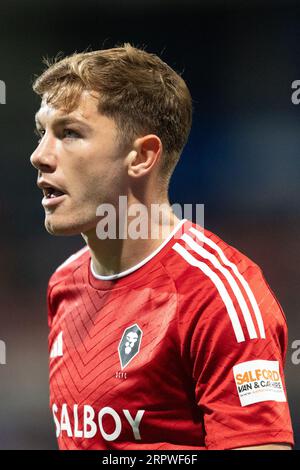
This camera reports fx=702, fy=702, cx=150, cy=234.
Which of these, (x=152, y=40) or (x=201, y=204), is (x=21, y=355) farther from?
(x=152, y=40)

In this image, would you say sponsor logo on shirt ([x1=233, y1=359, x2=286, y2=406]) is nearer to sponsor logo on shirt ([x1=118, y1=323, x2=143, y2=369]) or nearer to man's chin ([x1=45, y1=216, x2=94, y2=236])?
sponsor logo on shirt ([x1=118, y1=323, x2=143, y2=369])

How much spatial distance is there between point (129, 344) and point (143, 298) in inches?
5.7

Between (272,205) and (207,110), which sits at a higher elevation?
(207,110)

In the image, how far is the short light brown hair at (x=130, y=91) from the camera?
2.12 m

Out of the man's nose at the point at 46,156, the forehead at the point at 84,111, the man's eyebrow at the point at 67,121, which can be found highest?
the forehead at the point at 84,111

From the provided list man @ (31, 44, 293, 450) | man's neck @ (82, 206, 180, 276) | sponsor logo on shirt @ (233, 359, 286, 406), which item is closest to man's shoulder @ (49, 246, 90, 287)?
man @ (31, 44, 293, 450)

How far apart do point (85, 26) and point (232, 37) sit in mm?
1030

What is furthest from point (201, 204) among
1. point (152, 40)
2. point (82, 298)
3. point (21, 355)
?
point (82, 298)

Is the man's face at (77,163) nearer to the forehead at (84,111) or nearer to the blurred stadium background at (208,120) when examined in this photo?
the forehead at (84,111)

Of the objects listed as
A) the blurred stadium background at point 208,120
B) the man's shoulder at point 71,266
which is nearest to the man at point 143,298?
the man's shoulder at point 71,266

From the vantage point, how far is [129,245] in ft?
7.22

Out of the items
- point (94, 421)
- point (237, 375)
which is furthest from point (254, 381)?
point (94, 421)

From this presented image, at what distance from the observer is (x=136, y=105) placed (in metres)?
2.17

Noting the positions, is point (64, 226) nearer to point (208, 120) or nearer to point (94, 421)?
point (94, 421)
